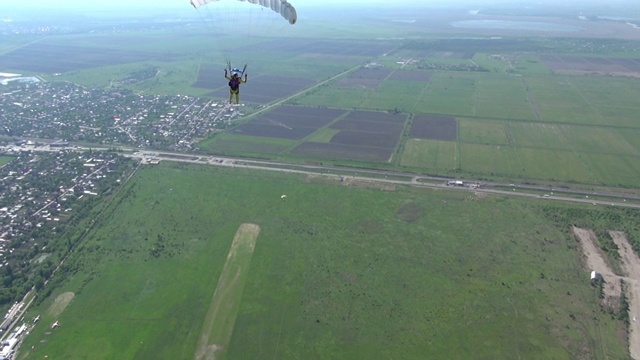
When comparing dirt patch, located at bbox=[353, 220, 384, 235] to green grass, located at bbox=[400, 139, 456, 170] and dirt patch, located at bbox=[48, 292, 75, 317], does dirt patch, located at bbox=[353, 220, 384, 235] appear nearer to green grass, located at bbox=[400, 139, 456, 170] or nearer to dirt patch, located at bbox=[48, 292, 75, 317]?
green grass, located at bbox=[400, 139, 456, 170]

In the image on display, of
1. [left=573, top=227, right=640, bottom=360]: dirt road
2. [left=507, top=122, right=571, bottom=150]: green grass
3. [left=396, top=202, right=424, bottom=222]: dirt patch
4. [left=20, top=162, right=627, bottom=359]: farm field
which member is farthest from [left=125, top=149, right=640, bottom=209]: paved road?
[left=507, top=122, right=571, bottom=150]: green grass

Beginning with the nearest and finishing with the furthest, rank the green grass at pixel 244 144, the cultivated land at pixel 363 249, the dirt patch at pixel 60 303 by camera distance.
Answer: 1. the cultivated land at pixel 363 249
2. the dirt patch at pixel 60 303
3. the green grass at pixel 244 144

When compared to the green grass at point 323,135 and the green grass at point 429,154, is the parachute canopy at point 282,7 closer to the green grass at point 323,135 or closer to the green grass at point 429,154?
the green grass at point 429,154

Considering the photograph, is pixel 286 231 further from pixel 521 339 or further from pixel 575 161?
pixel 575 161

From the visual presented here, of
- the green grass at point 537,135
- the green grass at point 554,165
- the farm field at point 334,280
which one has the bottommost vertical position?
the farm field at point 334,280

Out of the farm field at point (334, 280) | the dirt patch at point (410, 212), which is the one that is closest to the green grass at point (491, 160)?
the farm field at point (334, 280)

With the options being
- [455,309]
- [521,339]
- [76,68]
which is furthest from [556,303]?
[76,68]

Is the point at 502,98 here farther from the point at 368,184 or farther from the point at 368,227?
the point at 368,227

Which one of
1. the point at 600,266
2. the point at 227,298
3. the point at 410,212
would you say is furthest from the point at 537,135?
the point at 227,298
